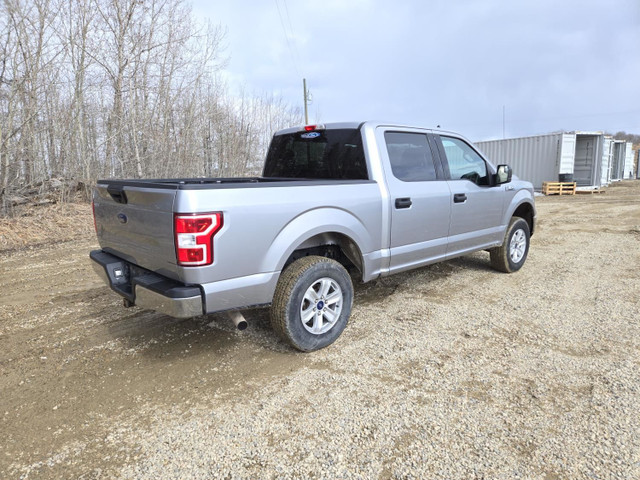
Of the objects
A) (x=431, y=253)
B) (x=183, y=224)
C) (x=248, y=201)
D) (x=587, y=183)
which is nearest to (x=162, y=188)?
(x=183, y=224)

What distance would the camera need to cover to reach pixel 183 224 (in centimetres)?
245

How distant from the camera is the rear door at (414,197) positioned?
148 inches

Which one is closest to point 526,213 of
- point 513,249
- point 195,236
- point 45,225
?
point 513,249

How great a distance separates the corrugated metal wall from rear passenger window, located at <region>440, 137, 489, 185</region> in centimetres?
1539

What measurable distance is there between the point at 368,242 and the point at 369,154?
0.80 meters

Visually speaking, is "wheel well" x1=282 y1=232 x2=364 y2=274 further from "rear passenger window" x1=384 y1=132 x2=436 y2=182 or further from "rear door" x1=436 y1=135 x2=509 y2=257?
"rear door" x1=436 y1=135 x2=509 y2=257

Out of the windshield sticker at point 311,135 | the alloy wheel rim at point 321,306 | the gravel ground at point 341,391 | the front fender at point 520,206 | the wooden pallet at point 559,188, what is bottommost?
the gravel ground at point 341,391

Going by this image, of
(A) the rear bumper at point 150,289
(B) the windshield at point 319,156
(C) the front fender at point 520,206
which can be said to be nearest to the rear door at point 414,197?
(B) the windshield at point 319,156

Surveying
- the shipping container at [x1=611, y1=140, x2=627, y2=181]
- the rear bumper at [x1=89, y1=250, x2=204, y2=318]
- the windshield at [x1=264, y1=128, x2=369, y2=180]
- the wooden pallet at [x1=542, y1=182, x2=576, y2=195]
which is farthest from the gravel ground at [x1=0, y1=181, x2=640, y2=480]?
the shipping container at [x1=611, y1=140, x2=627, y2=181]

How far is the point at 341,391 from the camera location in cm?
268

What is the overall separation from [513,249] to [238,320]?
13.8ft

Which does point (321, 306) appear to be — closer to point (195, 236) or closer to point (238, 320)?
point (238, 320)

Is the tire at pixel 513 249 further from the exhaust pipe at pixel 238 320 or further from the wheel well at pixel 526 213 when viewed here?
the exhaust pipe at pixel 238 320

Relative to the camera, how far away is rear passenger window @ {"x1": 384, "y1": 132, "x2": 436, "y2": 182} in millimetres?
3852
